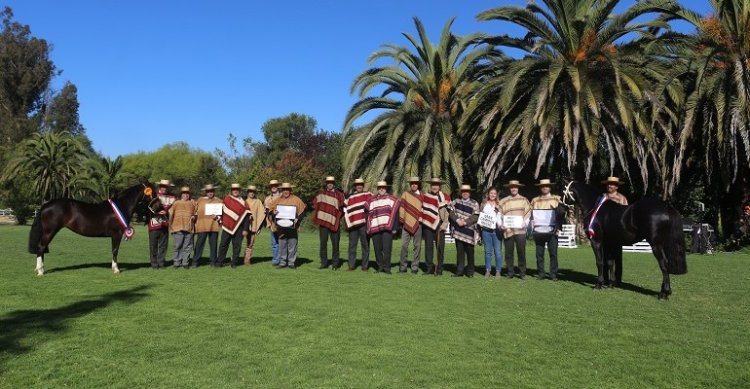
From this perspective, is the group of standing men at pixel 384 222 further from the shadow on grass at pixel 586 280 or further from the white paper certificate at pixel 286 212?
the shadow on grass at pixel 586 280

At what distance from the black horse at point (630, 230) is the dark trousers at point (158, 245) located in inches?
348

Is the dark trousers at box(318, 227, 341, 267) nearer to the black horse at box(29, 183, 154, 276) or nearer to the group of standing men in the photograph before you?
the group of standing men

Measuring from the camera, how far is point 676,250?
381 inches

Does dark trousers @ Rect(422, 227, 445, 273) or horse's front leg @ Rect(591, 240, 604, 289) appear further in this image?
dark trousers @ Rect(422, 227, 445, 273)

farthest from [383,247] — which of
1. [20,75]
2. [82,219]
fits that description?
[20,75]

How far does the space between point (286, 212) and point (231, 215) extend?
130 centimetres

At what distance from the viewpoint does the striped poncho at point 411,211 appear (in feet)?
41.9

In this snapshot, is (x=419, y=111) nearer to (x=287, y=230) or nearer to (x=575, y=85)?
(x=575, y=85)

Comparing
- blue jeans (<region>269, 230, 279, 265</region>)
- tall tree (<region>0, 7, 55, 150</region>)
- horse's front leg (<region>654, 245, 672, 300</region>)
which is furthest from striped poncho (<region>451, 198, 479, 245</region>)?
tall tree (<region>0, 7, 55, 150</region>)

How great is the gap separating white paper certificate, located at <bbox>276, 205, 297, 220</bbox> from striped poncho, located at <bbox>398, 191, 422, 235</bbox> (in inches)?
101

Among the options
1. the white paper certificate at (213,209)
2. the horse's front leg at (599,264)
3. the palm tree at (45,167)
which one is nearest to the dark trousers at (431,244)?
the horse's front leg at (599,264)

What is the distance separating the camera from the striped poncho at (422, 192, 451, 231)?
499 inches

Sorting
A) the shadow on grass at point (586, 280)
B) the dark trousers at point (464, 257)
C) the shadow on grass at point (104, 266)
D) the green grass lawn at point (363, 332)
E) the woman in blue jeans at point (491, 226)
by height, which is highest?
the woman in blue jeans at point (491, 226)

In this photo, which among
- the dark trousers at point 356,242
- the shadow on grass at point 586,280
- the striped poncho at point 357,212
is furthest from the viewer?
the dark trousers at point 356,242
